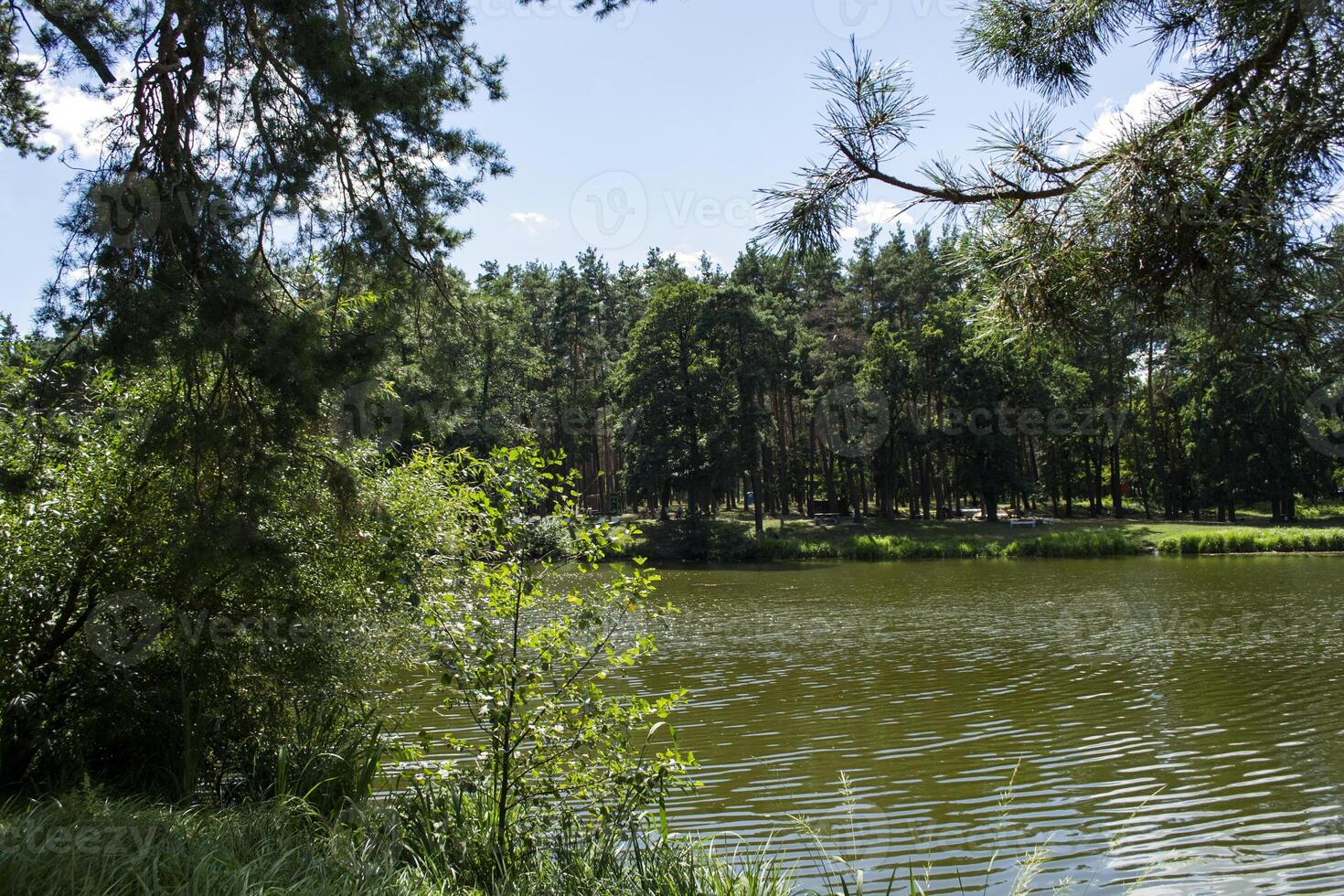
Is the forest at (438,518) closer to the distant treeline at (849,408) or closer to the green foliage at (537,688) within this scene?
the green foliage at (537,688)

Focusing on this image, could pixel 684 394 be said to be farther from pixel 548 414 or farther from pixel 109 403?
pixel 109 403

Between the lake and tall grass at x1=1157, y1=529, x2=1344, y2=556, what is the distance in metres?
12.3

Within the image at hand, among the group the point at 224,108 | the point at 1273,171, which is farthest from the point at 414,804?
the point at 1273,171

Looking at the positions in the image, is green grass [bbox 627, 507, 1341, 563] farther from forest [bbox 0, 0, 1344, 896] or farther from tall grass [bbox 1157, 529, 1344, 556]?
forest [bbox 0, 0, 1344, 896]

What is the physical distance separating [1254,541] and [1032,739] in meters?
27.8

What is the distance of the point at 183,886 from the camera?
340 centimetres

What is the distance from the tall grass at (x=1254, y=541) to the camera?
3120 centimetres

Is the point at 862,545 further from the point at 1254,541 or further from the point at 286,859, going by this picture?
the point at 286,859

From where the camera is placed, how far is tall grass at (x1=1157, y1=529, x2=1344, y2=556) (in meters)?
31.2

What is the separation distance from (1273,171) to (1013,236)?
0.86 meters

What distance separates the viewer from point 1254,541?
105 feet

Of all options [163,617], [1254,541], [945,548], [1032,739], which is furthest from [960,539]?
[163,617]

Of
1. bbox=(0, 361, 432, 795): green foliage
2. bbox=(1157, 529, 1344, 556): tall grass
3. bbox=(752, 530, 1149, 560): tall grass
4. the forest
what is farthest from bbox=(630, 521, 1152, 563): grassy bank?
bbox=(0, 361, 432, 795): green foliage

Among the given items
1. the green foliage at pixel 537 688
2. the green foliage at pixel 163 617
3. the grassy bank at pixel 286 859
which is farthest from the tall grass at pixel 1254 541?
the green foliage at pixel 537 688
